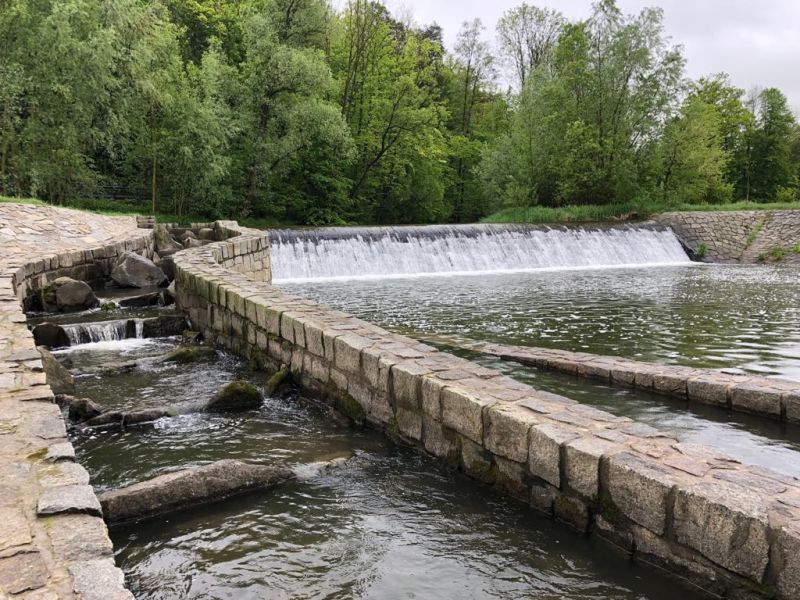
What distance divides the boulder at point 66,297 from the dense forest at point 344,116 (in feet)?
37.7

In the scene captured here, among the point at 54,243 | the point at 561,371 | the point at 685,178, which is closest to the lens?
the point at 561,371

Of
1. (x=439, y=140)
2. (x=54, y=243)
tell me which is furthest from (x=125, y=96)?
(x=439, y=140)

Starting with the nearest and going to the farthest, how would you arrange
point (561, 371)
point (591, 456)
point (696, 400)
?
point (591, 456)
point (696, 400)
point (561, 371)

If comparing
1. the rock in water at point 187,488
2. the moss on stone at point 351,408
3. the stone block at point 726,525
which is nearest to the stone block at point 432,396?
the moss on stone at point 351,408

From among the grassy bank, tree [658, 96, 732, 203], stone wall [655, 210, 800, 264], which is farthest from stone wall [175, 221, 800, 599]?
tree [658, 96, 732, 203]

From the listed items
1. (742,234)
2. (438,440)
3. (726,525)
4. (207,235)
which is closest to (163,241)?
(207,235)

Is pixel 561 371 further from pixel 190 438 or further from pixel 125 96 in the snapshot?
pixel 125 96

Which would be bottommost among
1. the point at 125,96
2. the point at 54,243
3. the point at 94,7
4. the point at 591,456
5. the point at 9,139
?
the point at 591,456

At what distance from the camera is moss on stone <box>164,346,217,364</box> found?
7.77 m

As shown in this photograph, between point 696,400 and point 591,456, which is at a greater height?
point 591,456

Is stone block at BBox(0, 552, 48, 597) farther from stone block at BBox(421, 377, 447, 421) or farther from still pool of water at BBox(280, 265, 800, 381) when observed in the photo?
still pool of water at BBox(280, 265, 800, 381)

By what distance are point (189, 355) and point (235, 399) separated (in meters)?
2.16

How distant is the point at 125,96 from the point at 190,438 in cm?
2213

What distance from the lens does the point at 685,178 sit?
3319 cm
